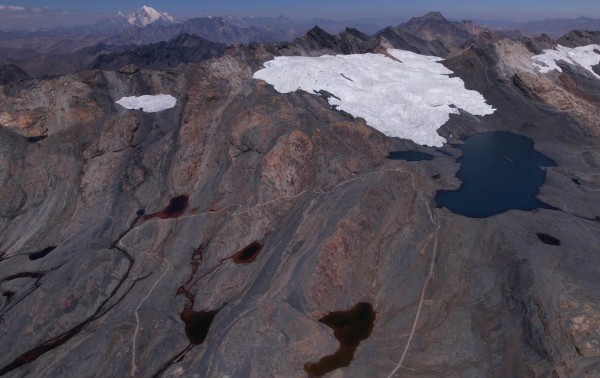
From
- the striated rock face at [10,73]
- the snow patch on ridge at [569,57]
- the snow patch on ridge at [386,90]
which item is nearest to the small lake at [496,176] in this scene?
the snow patch on ridge at [386,90]

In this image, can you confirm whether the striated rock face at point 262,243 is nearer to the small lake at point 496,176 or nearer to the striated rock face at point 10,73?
the small lake at point 496,176

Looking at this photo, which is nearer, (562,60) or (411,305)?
(411,305)

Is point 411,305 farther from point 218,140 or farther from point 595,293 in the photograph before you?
point 218,140

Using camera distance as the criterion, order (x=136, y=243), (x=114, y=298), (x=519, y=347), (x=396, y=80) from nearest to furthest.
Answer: (x=519, y=347)
(x=114, y=298)
(x=136, y=243)
(x=396, y=80)

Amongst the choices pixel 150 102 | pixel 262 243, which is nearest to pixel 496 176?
pixel 262 243

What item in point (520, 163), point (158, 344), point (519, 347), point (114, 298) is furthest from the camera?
point (520, 163)

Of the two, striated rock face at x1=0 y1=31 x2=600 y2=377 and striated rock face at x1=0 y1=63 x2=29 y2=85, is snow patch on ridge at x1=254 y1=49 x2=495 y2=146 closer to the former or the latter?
striated rock face at x1=0 y1=31 x2=600 y2=377

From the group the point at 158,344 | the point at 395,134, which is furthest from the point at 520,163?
the point at 158,344

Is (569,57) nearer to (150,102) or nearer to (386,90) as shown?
(386,90)
